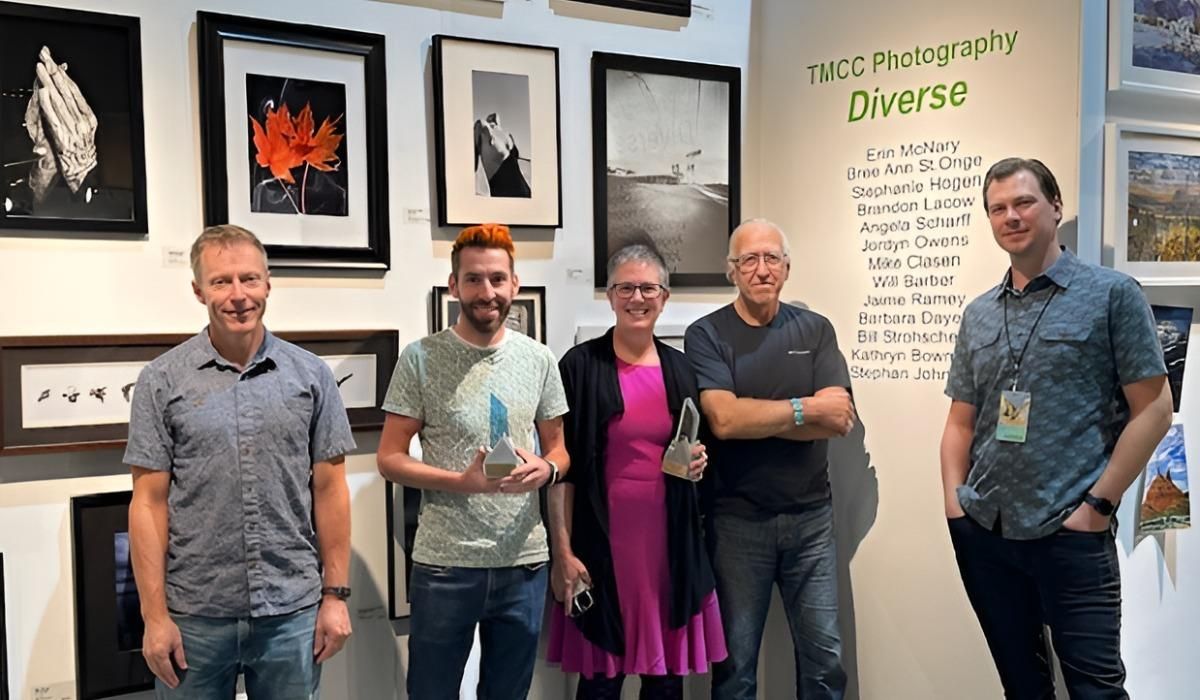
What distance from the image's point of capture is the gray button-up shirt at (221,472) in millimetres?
2104

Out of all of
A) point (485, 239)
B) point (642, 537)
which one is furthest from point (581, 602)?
point (485, 239)

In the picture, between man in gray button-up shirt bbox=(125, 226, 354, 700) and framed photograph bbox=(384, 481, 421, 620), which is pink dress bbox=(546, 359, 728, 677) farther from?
man in gray button-up shirt bbox=(125, 226, 354, 700)

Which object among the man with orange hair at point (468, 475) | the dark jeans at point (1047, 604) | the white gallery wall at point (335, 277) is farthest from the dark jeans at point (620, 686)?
the dark jeans at point (1047, 604)

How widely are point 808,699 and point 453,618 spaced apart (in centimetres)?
121

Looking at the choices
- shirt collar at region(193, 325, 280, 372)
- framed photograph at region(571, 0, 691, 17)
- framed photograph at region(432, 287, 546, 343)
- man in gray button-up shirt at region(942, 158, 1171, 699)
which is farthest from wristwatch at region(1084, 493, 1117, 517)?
framed photograph at region(571, 0, 691, 17)

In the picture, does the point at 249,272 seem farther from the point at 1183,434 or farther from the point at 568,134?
the point at 1183,434

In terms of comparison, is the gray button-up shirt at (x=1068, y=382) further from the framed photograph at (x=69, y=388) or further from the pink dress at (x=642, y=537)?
the framed photograph at (x=69, y=388)

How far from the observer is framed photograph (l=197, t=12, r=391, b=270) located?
2.64 metres

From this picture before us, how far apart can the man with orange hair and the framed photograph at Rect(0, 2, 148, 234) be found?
0.86m

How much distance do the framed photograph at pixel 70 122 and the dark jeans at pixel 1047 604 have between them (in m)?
2.33

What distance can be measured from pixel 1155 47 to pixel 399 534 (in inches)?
98.9

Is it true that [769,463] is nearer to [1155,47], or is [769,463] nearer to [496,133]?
[496,133]

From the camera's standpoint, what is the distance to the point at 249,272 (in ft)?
6.99

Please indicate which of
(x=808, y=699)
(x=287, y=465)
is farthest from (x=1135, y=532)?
(x=287, y=465)
